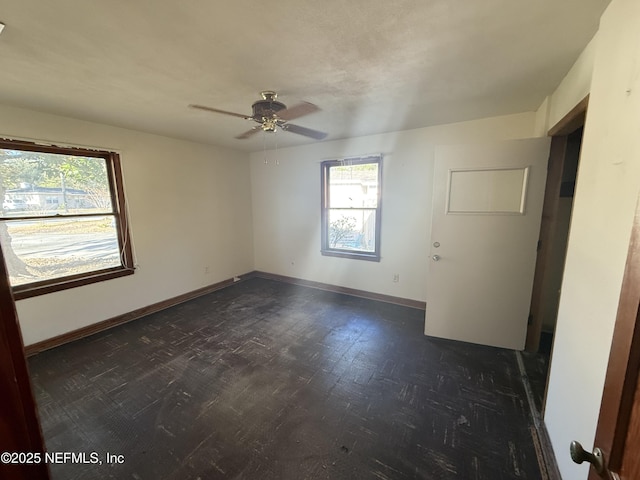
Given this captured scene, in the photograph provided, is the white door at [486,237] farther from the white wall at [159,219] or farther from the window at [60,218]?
the window at [60,218]

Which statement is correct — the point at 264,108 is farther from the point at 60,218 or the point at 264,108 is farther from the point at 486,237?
the point at 60,218

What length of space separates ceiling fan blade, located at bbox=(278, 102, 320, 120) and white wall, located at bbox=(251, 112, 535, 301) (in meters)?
1.33

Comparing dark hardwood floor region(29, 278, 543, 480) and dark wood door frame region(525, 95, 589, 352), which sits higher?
dark wood door frame region(525, 95, 589, 352)

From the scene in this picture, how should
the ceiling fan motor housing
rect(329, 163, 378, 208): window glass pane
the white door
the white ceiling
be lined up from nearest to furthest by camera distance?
the white ceiling, the ceiling fan motor housing, the white door, rect(329, 163, 378, 208): window glass pane

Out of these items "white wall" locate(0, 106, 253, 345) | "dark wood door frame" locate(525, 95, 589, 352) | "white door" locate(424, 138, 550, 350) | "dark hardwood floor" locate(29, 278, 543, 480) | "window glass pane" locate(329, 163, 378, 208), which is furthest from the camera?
"window glass pane" locate(329, 163, 378, 208)

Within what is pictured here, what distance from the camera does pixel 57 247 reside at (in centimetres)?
267

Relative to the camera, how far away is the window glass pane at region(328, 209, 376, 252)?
3.77 meters

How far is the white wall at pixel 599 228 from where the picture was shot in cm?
94

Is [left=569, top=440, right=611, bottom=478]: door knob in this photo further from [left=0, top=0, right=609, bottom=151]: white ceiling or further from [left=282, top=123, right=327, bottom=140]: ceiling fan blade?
[left=282, top=123, right=327, bottom=140]: ceiling fan blade

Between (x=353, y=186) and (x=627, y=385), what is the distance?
3.43 m

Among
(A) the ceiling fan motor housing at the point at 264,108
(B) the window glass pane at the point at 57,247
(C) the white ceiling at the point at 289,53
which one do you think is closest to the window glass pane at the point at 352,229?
(C) the white ceiling at the point at 289,53

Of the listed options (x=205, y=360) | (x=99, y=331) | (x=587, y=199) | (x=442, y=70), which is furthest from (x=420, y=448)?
(x=99, y=331)

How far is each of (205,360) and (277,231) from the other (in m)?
2.57

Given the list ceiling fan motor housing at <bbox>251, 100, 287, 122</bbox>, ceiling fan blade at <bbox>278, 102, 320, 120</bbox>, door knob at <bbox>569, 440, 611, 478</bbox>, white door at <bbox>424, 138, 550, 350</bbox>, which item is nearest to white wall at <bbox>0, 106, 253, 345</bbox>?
ceiling fan blade at <bbox>278, 102, 320, 120</bbox>
